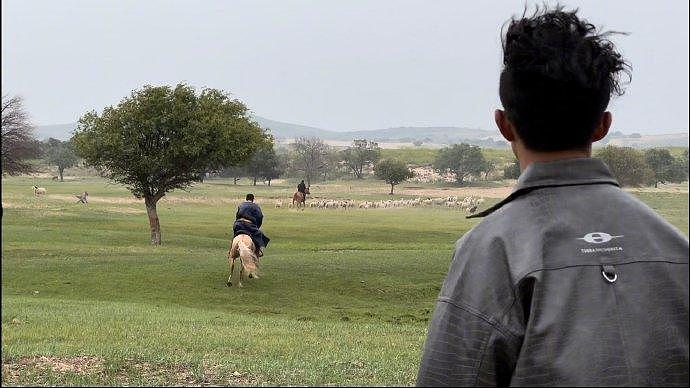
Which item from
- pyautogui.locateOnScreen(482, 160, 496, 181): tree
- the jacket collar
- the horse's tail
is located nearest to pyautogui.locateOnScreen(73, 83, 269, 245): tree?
the horse's tail

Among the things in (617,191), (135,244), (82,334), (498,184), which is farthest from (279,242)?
(498,184)

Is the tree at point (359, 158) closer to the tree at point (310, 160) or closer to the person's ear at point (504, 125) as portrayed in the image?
the tree at point (310, 160)

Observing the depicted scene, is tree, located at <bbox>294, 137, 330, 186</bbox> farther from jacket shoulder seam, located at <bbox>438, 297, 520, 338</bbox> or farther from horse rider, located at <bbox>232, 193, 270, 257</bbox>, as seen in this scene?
jacket shoulder seam, located at <bbox>438, 297, 520, 338</bbox>

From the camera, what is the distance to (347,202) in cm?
8856

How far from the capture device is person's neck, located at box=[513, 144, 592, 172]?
270 centimetres

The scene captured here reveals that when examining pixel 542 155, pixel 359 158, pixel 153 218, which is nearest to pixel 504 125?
pixel 542 155

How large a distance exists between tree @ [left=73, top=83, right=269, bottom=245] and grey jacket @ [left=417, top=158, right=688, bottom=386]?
117 feet

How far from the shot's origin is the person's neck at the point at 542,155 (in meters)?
2.70

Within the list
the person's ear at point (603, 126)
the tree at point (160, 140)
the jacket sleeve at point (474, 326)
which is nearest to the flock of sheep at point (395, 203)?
the tree at point (160, 140)

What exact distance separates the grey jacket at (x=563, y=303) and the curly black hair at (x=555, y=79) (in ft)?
0.91

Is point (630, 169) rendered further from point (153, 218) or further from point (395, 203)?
point (153, 218)

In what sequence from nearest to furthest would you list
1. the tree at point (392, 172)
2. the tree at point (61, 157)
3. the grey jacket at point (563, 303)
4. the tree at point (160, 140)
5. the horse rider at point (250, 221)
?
the grey jacket at point (563, 303) → the horse rider at point (250, 221) → the tree at point (160, 140) → the tree at point (392, 172) → the tree at point (61, 157)

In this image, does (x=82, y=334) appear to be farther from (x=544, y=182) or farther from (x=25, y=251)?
(x=25, y=251)

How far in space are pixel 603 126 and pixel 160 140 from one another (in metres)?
37.3
